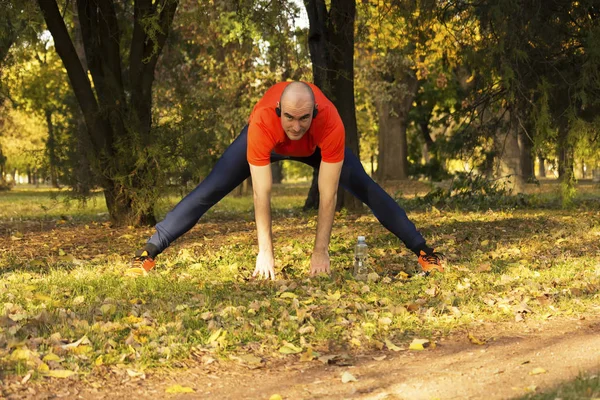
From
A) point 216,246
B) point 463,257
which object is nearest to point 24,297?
point 216,246

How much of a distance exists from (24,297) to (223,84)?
21177mm

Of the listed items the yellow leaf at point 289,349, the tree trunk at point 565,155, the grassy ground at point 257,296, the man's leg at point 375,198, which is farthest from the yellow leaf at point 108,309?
the tree trunk at point 565,155

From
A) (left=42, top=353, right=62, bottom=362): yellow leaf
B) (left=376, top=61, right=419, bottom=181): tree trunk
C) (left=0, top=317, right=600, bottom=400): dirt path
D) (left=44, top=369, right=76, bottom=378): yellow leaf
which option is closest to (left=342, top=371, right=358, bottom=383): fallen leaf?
(left=0, top=317, right=600, bottom=400): dirt path

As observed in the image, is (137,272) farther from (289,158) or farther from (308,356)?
(308,356)

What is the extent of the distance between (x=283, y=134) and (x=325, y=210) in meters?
0.88

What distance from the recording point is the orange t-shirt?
689 centimetres

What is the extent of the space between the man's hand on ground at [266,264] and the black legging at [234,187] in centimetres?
64

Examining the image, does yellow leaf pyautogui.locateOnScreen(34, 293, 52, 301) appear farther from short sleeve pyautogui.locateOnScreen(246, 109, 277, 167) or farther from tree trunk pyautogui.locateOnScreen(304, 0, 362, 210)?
tree trunk pyautogui.locateOnScreen(304, 0, 362, 210)

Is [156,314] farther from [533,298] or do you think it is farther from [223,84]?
[223,84]

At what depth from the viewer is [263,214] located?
735 cm

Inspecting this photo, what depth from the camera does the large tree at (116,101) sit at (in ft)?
42.1

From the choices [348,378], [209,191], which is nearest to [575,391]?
[348,378]

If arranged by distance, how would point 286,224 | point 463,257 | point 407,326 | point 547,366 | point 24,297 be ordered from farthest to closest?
point 286,224 → point 463,257 → point 24,297 → point 407,326 → point 547,366

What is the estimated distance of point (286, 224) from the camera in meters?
13.9
